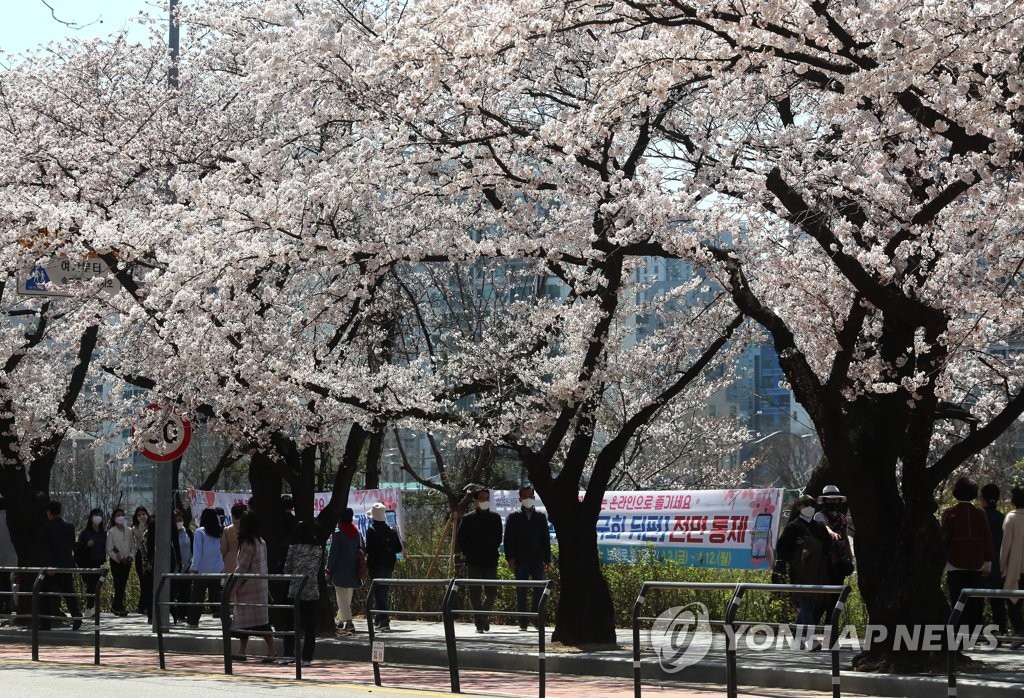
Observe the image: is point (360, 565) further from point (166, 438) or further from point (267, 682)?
point (267, 682)

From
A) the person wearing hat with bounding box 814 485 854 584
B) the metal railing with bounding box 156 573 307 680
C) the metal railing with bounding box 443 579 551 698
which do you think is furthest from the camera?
the person wearing hat with bounding box 814 485 854 584

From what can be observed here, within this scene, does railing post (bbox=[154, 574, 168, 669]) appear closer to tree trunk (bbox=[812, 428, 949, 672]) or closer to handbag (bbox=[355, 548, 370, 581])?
handbag (bbox=[355, 548, 370, 581])

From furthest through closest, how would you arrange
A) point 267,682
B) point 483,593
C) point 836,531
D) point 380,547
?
point 380,547, point 483,593, point 836,531, point 267,682

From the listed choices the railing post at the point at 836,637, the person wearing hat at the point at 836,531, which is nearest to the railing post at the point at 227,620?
the person wearing hat at the point at 836,531

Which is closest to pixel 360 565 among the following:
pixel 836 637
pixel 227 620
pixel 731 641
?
pixel 227 620

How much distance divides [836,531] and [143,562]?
12.5 metres

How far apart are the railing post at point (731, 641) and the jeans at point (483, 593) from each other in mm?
2932

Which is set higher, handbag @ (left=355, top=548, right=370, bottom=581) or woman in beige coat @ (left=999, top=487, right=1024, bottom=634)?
Answer: woman in beige coat @ (left=999, top=487, right=1024, bottom=634)

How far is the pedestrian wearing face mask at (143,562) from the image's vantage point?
2409cm

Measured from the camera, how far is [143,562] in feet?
81.3

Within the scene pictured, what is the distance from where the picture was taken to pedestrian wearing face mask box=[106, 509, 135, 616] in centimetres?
2559

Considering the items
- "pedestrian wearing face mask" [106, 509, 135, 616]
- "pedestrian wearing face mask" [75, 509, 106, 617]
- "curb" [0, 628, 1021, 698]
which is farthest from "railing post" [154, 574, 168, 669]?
"pedestrian wearing face mask" [106, 509, 135, 616]

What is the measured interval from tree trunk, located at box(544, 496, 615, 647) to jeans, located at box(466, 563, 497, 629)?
2.86ft

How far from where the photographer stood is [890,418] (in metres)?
14.4
